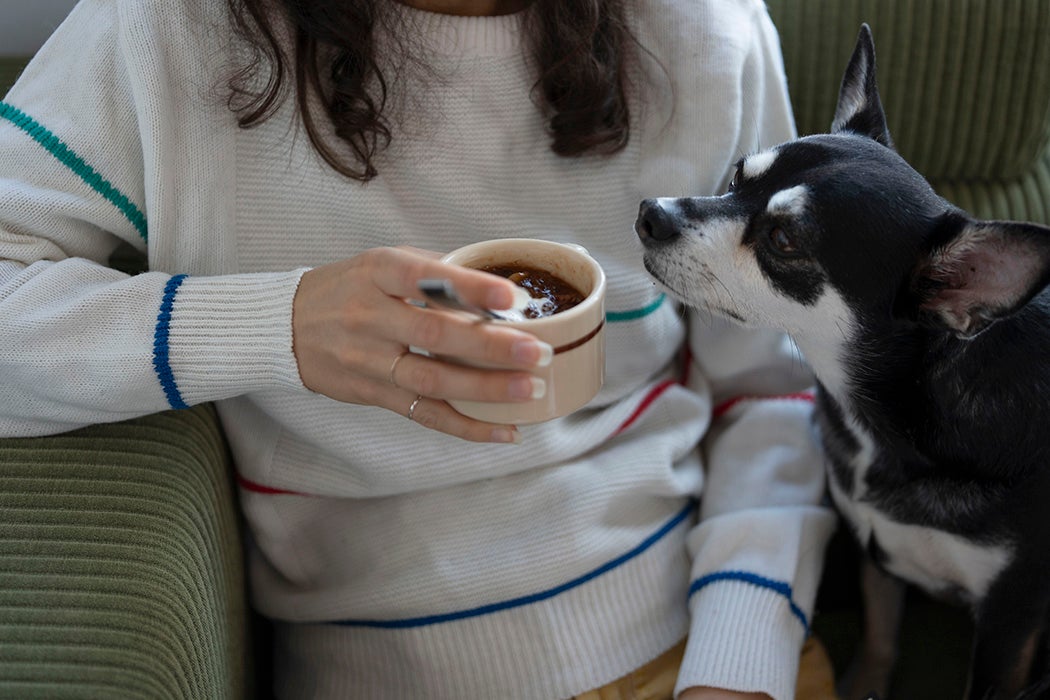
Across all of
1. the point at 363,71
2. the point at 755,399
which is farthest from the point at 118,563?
the point at 755,399

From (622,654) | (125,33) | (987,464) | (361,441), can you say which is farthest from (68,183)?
(987,464)

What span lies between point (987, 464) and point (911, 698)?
37 centimetres

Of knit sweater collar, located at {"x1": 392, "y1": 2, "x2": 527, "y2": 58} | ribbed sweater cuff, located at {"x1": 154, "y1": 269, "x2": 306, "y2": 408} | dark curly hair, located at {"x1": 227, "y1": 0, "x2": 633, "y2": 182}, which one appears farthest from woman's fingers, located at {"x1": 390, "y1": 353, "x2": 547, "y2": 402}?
knit sweater collar, located at {"x1": 392, "y1": 2, "x2": 527, "y2": 58}

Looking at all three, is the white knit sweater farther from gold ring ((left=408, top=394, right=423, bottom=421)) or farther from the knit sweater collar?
gold ring ((left=408, top=394, right=423, bottom=421))

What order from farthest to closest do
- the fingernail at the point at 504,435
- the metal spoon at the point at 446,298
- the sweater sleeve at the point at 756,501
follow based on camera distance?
1. the sweater sleeve at the point at 756,501
2. the fingernail at the point at 504,435
3. the metal spoon at the point at 446,298

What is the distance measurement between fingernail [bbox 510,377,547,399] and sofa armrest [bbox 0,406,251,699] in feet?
1.17

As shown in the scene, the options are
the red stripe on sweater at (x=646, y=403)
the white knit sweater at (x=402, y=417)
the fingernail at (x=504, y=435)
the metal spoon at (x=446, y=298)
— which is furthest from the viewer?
the red stripe on sweater at (x=646, y=403)

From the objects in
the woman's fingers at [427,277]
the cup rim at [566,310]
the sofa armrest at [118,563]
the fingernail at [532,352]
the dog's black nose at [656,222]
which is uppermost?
the woman's fingers at [427,277]

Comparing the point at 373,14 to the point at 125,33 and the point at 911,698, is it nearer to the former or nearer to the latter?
the point at 125,33

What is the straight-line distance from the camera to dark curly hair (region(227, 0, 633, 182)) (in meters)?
0.83

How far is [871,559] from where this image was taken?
42.5 inches

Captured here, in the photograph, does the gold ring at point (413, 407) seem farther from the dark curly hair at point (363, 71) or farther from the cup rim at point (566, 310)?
the dark curly hair at point (363, 71)

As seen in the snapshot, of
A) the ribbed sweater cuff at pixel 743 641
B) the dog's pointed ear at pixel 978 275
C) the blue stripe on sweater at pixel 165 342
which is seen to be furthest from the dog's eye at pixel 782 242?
the blue stripe on sweater at pixel 165 342

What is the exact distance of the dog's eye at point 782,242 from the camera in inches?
34.6
